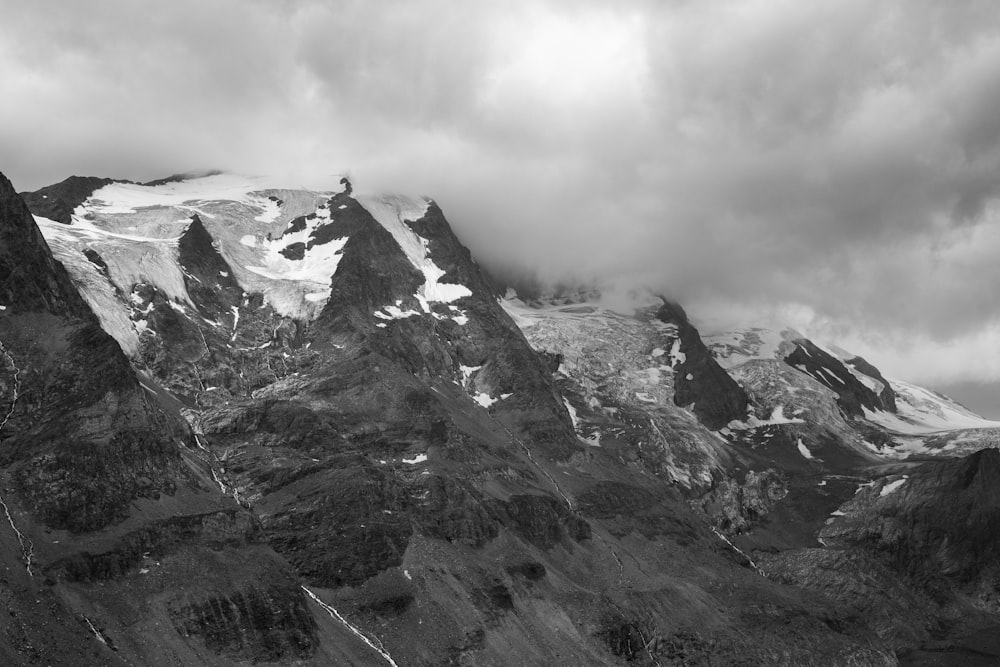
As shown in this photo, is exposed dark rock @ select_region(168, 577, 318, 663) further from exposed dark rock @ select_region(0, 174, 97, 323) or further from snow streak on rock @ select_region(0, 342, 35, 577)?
exposed dark rock @ select_region(0, 174, 97, 323)

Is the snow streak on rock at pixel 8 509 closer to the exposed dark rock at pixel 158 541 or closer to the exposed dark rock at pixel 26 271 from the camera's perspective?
the exposed dark rock at pixel 158 541

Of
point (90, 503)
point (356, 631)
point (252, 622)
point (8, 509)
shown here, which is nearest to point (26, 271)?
point (90, 503)

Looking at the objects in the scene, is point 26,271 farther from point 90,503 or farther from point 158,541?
point 158,541

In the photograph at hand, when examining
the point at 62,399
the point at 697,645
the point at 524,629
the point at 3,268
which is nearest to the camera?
the point at 62,399

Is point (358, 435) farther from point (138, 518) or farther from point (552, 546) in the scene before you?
point (138, 518)

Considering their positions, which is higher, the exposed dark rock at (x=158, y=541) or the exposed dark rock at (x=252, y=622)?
the exposed dark rock at (x=158, y=541)

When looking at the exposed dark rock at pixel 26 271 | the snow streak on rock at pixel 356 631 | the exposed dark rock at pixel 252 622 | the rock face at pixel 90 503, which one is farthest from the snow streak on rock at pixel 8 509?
the snow streak on rock at pixel 356 631

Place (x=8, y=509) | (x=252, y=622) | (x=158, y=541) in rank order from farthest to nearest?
(x=158, y=541), (x=252, y=622), (x=8, y=509)

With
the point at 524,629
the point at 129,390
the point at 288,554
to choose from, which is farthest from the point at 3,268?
the point at 524,629
